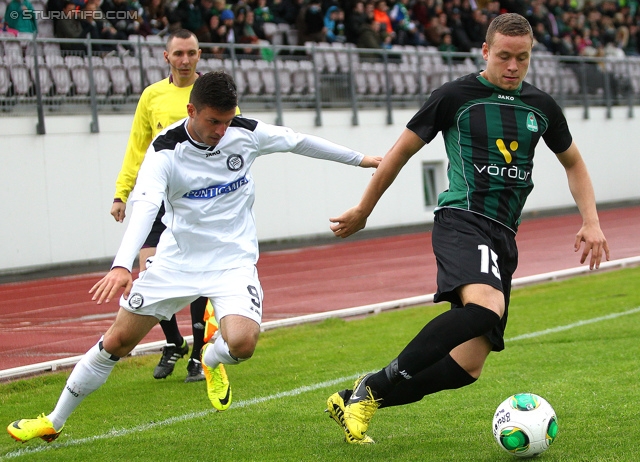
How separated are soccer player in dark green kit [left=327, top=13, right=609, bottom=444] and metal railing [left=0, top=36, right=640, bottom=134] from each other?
506 inches

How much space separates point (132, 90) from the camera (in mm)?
18109

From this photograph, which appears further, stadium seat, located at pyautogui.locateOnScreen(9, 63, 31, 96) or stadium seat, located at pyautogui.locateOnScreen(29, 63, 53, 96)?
stadium seat, located at pyautogui.locateOnScreen(29, 63, 53, 96)

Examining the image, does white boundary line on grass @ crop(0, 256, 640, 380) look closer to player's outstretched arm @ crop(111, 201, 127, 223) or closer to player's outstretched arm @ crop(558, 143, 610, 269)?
player's outstretched arm @ crop(111, 201, 127, 223)

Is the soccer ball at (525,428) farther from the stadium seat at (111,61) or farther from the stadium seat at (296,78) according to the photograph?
the stadium seat at (296,78)

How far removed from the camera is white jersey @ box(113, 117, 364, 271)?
17.6 feet

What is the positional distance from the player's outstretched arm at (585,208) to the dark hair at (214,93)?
1.86 meters

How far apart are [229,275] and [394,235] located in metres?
16.9

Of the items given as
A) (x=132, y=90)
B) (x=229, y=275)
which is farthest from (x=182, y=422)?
(x=132, y=90)

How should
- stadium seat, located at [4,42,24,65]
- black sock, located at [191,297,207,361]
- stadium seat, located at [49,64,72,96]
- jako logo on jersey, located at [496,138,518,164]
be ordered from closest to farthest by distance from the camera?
jako logo on jersey, located at [496,138,518,164]
black sock, located at [191,297,207,361]
stadium seat, located at [4,42,24,65]
stadium seat, located at [49,64,72,96]

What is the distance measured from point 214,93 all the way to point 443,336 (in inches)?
70.7

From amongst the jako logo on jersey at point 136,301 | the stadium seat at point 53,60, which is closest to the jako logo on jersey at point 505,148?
the jako logo on jersey at point 136,301

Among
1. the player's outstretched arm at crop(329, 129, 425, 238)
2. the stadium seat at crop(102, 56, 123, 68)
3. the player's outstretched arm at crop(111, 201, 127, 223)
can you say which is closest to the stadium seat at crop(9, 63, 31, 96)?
the stadium seat at crop(102, 56, 123, 68)

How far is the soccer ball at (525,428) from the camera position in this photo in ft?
15.2

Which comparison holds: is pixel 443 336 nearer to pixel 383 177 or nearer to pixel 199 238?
pixel 383 177
